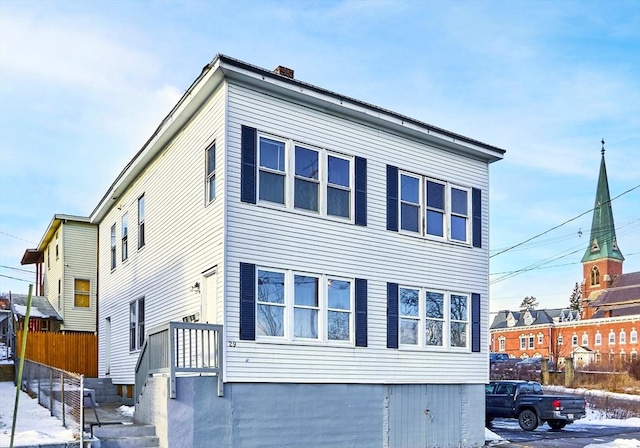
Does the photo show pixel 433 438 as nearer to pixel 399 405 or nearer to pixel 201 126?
pixel 399 405

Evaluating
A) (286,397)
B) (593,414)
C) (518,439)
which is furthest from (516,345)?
(286,397)

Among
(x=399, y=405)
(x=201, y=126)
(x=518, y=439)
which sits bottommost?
(x=518, y=439)

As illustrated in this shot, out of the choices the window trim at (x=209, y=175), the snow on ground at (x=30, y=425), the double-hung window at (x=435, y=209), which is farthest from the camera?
the double-hung window at (x=435, y=209)

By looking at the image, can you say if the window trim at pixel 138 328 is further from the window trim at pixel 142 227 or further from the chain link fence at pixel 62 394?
the chain link fence at pixel 62 394

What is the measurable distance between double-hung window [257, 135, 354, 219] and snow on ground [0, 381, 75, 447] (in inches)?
228

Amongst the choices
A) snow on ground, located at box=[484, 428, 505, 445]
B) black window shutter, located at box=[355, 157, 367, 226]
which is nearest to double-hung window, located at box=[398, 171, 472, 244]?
black window shutter, located at box=[355, 157, 367, 226]

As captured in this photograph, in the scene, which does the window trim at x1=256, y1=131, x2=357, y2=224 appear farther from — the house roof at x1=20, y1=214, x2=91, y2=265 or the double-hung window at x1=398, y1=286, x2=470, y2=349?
the house roof at x1=20, y1=214, x2=91, y2=265

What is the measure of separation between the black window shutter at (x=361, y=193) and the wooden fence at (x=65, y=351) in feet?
40.0

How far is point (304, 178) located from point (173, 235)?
12.4 feet

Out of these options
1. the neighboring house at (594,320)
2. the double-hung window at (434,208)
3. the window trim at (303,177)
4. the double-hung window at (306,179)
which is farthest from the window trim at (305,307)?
the neighboring house at (594,320)

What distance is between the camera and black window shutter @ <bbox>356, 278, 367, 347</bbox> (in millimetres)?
15000

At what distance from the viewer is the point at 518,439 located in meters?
18.0

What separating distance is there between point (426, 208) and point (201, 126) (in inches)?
234

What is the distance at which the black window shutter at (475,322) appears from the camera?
1742 cm
